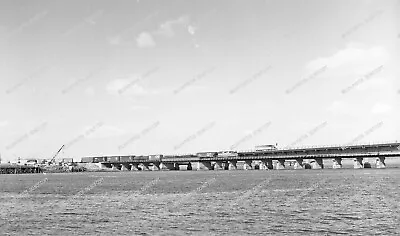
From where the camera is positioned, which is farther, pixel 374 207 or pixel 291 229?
pixel 374 207

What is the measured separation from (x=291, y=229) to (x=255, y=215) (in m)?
9.29

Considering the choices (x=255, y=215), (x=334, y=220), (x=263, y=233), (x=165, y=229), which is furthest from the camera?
(x=255, y=215)

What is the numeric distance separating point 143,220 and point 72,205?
21.4m

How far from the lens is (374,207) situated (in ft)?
176

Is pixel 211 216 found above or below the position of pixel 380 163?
below

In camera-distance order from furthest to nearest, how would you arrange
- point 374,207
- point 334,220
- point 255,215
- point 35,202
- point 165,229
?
point 35,202 < point 374,207 < point 255,215 < point 334,220 < point 165,229

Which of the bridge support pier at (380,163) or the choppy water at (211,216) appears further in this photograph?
the bridge support pier at (380,163)

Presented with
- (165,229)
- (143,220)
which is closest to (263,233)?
(165,229)

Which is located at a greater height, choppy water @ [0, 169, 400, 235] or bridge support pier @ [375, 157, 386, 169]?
bridge support pier @ [375, 157, 386, 169]

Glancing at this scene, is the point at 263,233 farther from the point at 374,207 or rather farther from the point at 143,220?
the point at 374,207

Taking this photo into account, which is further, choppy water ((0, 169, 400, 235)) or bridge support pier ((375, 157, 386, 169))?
bridge support pier ((375, 157, 386, 169))

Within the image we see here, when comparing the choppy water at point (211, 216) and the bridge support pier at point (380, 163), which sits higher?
the bridge support pier at point (380, 163)

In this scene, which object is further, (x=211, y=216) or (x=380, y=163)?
(x=380, y=163)

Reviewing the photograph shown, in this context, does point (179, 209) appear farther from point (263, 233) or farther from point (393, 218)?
point (393, 218)
